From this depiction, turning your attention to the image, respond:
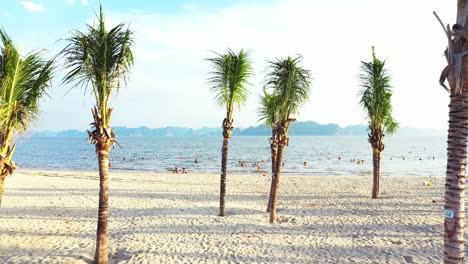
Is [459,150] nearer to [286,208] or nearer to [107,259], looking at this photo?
[107,259]

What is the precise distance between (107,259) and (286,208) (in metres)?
9.61

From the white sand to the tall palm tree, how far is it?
12.5 ft

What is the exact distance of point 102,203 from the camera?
7.70m

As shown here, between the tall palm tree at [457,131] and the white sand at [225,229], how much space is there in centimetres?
380

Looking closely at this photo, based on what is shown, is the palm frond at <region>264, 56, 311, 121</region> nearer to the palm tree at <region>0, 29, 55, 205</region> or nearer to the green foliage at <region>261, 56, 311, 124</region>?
the green foliage at <region>261, 56, 311, 124</region>

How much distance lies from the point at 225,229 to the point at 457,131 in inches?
342

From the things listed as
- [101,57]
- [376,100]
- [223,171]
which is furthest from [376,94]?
[101,57]

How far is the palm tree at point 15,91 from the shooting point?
26.4ft

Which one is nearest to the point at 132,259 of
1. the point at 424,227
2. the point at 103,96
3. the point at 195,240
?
the point at 195,240

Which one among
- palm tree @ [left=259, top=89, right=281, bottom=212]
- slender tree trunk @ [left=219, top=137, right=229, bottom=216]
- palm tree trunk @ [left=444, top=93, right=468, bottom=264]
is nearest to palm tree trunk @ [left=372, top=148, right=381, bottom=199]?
palm tree @ [left=259, top=89, right=281, bottom=212]

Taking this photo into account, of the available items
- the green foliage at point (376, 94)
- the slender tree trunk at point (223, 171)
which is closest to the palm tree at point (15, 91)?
the slender tree trunk at point (223, 171)

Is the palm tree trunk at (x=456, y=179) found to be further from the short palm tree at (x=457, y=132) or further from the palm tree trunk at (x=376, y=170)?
the palm tree trunk at (x=376, y=170)

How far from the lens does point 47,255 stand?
8883mm

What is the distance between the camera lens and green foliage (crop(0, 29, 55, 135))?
803 cm
